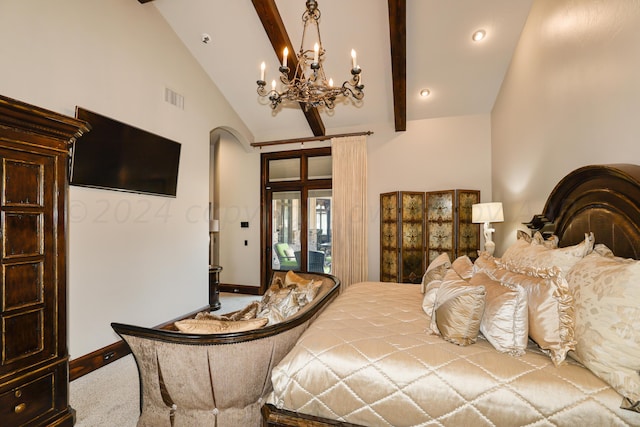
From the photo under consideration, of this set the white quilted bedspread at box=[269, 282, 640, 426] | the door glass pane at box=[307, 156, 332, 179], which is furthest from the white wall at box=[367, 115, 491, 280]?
the white quilted bedspread at box=[269, 282, 640, 426]

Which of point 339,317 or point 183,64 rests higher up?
point 183,64

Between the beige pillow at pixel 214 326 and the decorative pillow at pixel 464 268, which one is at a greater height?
the decorative pillow at pixel 464 268

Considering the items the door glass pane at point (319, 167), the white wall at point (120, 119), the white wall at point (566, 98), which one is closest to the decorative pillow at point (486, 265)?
the white wall at point (566, 98)

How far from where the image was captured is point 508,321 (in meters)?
1.44

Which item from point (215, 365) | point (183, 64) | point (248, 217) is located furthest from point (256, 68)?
point (215, 365)

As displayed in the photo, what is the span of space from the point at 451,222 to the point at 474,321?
3.33 metres

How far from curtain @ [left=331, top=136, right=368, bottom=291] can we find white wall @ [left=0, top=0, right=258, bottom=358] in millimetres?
2189

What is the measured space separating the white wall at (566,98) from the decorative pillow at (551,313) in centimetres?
84

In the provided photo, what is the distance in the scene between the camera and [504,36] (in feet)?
12.1

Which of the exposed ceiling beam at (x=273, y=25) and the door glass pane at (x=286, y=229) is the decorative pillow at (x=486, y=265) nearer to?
the exposed ceiling beam at (x=273, y=25)

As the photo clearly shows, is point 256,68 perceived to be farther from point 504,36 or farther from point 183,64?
point 504,36

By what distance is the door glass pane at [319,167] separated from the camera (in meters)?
5.59

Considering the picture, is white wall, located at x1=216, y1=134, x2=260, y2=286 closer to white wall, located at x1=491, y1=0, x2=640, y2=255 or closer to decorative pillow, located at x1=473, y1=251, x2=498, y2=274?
white wall, located at x1=491, y1=0, x2=640, y2=255

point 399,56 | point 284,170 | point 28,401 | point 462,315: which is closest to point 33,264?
point 28,401
